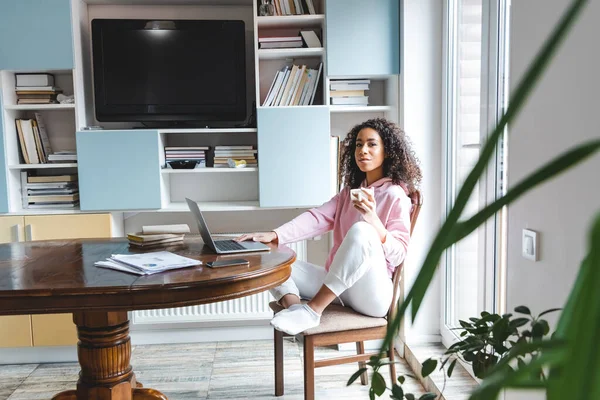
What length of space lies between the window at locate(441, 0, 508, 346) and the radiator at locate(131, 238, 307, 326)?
3.01 ft

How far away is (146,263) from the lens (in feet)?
5.91

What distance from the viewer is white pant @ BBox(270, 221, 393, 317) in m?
2.08

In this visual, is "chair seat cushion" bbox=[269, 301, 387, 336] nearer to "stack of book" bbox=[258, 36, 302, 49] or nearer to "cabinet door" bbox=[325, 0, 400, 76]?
"cabinet door" bbox=[325, 0, 400, 76]

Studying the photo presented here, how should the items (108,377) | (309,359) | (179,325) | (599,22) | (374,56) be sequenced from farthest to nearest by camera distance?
(179,325) → (374,56) → (309,359) → (108,377) → (599,22)

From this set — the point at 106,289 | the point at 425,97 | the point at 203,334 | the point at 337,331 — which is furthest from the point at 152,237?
the point at 425,97

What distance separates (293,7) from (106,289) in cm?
208

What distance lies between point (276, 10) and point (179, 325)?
1.89 m

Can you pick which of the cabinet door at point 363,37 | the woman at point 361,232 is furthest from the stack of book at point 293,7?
the woman at point 361,232

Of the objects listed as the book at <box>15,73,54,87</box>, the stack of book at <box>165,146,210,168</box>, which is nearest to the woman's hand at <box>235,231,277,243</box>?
the stack of book at <box>165,146,210,168</box>

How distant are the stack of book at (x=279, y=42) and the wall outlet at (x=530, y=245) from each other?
187 centimetres

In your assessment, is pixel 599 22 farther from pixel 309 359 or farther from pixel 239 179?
pixel 239 179

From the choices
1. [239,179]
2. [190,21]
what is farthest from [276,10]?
[239,179]

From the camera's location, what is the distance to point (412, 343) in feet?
9.91

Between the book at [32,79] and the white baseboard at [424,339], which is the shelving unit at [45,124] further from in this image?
the white baseboard at [424,339]
